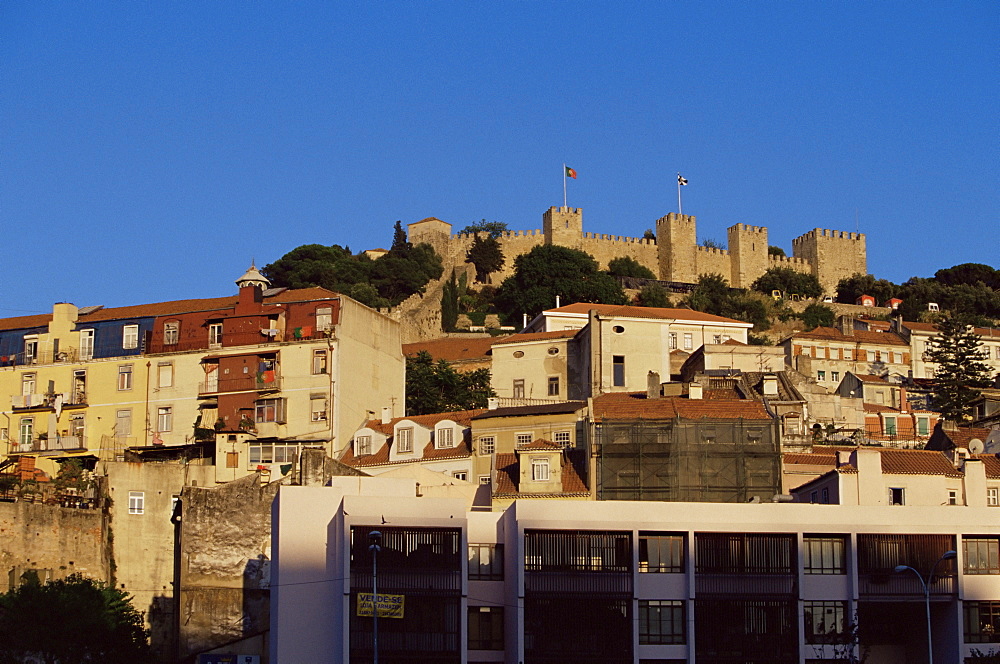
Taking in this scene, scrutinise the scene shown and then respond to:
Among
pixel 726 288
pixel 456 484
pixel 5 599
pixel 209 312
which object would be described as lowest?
pixel 5 599

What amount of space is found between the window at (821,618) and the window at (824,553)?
966mm

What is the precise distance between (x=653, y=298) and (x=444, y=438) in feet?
213

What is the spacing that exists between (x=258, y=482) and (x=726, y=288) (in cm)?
8742

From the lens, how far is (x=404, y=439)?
63.1 m

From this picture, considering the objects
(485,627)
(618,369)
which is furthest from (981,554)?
(618,369)

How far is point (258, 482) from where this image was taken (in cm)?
5622

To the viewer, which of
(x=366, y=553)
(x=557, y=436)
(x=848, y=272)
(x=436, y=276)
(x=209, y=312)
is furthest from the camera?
(x=848, y=272)

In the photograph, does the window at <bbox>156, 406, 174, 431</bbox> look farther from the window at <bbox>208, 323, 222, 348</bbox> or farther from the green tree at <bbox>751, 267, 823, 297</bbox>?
the green tree at <bbox>751, 267, 823, 297</bbox>

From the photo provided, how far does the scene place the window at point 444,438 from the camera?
205 ft

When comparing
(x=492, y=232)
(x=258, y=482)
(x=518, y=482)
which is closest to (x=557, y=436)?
(x=518, y=482)

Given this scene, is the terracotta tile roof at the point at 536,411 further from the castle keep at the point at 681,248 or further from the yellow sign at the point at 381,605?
the castle keep at the point at 681,248

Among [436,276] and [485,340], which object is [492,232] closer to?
[436,276]

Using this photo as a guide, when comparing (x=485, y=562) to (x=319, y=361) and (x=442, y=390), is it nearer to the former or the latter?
(x=319, y=361)

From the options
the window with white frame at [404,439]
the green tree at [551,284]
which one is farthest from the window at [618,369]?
the green tree at [551,284]
